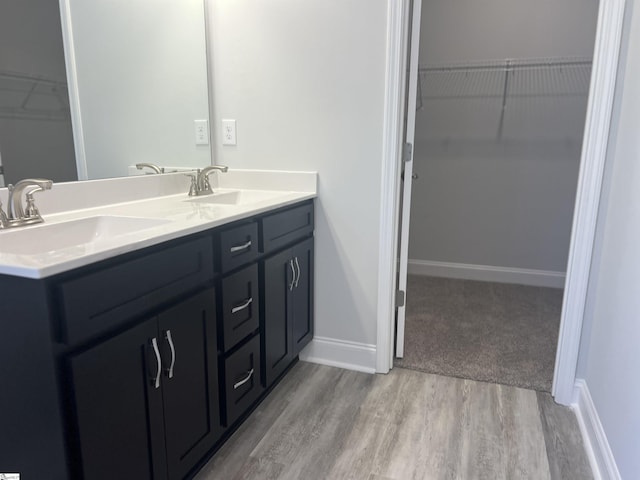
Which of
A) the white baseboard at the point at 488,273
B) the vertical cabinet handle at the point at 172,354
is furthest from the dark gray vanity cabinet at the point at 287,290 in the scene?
the white baseboard at the point at 488,273

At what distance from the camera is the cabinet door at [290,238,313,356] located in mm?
2072

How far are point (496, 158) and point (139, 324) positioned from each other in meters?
3.02

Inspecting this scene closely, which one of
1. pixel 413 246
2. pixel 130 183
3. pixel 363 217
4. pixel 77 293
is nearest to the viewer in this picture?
pixel 77 293

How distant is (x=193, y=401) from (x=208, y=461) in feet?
1.11

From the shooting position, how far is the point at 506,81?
330 cm

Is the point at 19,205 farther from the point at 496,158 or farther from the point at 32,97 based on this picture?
the point at 496,158

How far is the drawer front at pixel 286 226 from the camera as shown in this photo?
1.78m

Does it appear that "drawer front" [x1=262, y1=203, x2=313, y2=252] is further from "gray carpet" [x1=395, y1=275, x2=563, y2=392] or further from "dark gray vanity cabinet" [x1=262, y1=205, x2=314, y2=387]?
"gray carpet" [x1=395, y1=275, x2=563, y2=392]

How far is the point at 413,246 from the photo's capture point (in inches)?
149

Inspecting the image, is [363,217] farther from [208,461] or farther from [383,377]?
[208,461]

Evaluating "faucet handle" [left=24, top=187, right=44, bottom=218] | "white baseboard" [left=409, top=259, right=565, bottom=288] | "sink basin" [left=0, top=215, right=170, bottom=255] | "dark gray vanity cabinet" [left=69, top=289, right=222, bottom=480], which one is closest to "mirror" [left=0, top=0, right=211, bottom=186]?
"faucet handle" [left=24, top=187, right=44, bottom=218]

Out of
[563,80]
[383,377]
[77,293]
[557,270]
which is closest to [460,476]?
[383,377]

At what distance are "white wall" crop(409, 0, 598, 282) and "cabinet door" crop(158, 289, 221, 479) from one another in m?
2.58

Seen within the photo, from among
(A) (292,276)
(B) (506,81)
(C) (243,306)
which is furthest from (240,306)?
(B) (506,81)
